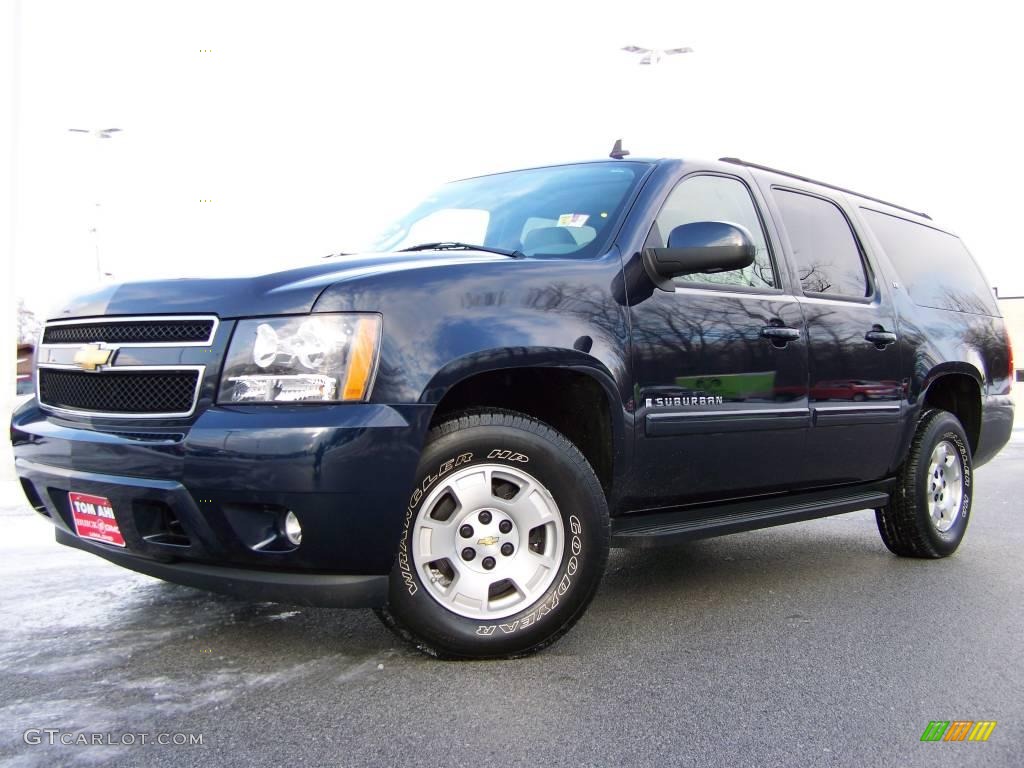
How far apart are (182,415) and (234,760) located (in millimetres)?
1026

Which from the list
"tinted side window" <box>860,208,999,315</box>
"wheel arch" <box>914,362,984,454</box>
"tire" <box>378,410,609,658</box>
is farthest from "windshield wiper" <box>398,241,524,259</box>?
"wheel arch" <box>914,362,984,454</box>

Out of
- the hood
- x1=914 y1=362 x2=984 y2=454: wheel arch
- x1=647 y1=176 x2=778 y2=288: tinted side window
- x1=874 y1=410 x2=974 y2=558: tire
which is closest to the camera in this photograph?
the hood

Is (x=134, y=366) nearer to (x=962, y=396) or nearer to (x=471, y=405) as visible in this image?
(x=471, y=405)

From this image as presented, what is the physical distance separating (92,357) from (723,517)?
2443mm

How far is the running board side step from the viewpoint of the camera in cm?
380

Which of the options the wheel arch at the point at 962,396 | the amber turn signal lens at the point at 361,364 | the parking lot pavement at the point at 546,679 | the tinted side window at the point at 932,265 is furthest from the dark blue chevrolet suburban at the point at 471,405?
the wheel arch at the point at 962,396

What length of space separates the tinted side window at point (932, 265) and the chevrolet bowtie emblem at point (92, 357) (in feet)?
12.8

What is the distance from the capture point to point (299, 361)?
3006 mm

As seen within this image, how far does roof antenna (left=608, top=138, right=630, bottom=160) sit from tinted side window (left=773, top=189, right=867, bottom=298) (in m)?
0.77

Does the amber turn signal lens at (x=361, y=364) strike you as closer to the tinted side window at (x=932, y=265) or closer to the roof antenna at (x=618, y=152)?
the roof antenna at (x=618, y=152)

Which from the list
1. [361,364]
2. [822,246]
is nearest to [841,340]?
[822,246]

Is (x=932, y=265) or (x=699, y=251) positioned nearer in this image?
(x=699, y=251)

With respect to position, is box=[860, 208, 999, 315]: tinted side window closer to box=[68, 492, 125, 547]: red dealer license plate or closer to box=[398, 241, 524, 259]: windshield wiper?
box=[398, 241, 524, 259]: windshield wiper

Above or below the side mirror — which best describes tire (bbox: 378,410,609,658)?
below
